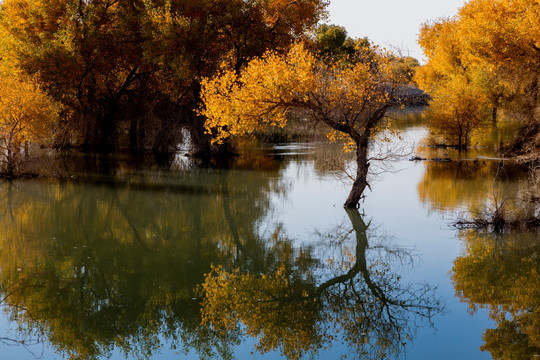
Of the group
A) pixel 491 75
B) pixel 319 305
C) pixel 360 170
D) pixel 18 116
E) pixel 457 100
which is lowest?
pixel 319 305

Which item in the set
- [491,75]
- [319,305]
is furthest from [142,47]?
[319,305]

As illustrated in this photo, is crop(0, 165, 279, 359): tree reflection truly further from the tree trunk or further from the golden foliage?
the golden foliage

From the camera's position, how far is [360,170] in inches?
680

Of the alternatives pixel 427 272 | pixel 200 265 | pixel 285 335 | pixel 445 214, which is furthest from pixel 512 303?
pixel 445 214

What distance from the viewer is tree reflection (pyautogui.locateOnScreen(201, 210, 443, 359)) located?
8.80m

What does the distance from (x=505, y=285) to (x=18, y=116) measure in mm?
18656

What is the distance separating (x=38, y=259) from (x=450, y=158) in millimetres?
23166

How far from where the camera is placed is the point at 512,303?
1009 centimetres

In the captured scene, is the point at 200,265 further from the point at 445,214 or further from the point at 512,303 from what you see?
the point at 445,214

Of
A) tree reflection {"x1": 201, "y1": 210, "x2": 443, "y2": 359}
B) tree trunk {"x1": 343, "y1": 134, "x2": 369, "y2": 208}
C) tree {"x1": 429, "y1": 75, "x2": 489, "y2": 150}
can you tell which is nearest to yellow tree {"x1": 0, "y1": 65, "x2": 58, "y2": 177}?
tree trunk {"x1": 343, "y1": 134, "x2": 369, "y2": 208}

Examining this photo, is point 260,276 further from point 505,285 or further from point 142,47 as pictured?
point 142,47

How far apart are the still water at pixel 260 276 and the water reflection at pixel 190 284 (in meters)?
0.04

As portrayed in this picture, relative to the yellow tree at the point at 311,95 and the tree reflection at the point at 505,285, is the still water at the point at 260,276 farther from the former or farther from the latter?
the yellow tree at the point at 311,95

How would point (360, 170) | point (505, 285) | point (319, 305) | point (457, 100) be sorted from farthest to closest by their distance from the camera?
point (457, 100) → point (360, 170) → point (505, 285) → point (319, 305)
